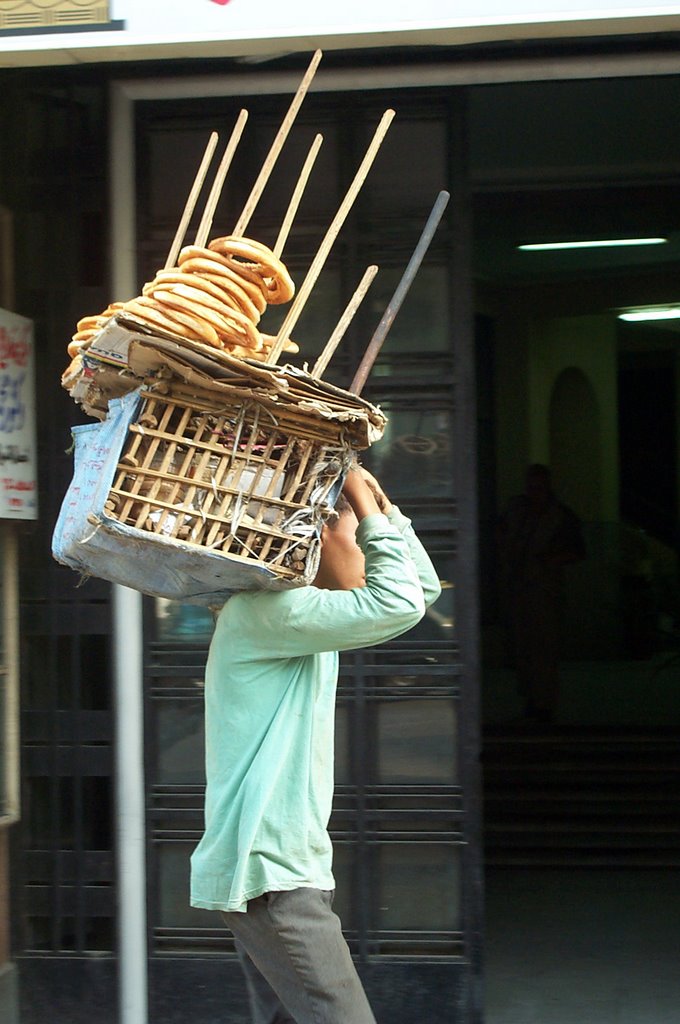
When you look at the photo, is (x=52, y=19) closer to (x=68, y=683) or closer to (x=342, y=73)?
(x=342, y=73)

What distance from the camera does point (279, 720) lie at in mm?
2854

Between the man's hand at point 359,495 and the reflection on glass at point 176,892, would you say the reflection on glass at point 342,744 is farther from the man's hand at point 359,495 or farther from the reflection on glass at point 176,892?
the man's hand at point 359,495

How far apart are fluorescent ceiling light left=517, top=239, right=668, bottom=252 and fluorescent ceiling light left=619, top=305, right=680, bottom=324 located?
8.53ft

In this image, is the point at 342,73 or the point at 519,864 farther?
the point at 519,864

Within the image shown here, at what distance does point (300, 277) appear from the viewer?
4648mm

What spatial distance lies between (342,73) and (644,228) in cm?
484

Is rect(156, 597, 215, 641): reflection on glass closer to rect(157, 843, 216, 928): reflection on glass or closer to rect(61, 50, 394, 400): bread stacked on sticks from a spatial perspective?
rect(157, 843, 216, 928): reflection on glass

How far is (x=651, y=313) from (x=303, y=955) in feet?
34.4

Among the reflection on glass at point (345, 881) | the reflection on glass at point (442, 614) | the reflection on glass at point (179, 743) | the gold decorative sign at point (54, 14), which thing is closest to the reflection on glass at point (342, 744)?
the reflection on glass at point (345, 881)

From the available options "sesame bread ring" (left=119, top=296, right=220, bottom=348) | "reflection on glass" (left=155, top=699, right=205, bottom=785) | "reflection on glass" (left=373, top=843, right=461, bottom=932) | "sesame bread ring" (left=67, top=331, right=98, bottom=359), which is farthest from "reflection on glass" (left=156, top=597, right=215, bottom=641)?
"sesame bread ring" (left=119, top=296, right=220, bottom=348)

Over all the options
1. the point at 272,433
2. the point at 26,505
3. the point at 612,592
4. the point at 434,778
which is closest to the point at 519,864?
the point at 434,778

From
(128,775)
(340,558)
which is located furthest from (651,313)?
(340,558)

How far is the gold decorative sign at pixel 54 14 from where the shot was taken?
12.8 feet

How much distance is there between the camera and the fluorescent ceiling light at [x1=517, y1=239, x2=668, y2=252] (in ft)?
30.7
